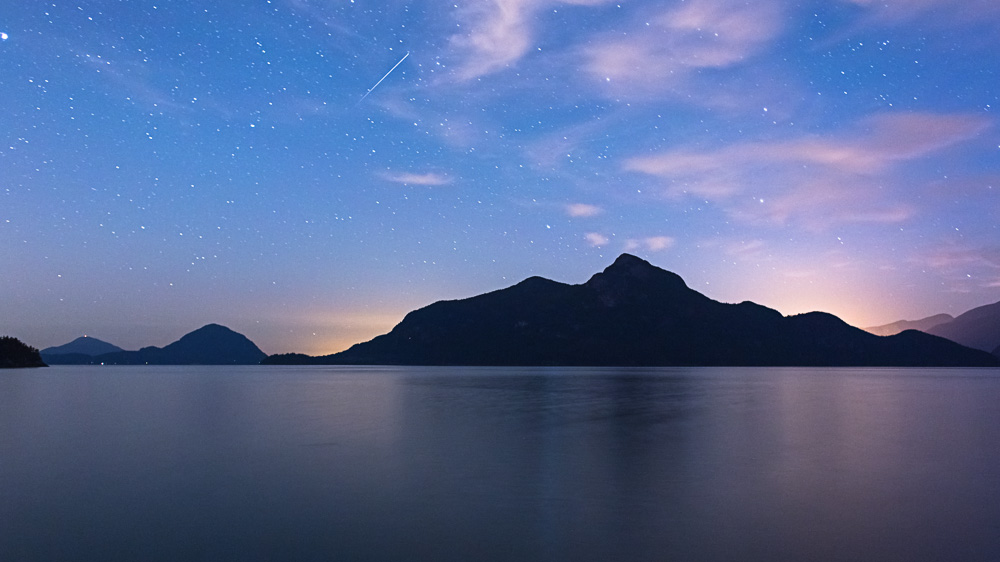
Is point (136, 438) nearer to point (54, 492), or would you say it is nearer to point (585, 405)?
point (54, 492)

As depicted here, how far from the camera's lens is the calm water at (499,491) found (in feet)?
47.8

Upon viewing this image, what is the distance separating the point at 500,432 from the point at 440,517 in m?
20.4

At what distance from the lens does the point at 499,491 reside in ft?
68.0

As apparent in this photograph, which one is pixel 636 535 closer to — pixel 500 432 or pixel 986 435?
pixel 500 432

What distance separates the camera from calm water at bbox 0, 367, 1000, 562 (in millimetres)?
14570

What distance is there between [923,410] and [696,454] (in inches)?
1784

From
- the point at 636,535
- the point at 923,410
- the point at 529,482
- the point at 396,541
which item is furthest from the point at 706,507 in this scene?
the point at 923,410

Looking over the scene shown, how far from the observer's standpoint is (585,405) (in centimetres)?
6050

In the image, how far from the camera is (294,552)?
14023mm

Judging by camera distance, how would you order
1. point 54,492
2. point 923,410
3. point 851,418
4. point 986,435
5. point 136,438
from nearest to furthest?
point 54,492, point 136,438, point 986,435, point 851,418, point 923,410

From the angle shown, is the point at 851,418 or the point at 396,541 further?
the point at 851,418

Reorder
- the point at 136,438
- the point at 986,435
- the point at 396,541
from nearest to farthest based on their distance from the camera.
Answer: the point at 396,541
the point at 136,438
the point at 986,435

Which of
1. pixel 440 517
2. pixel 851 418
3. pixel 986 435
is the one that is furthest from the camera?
pixel 851 418

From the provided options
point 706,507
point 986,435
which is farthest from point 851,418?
A: point 706,507
